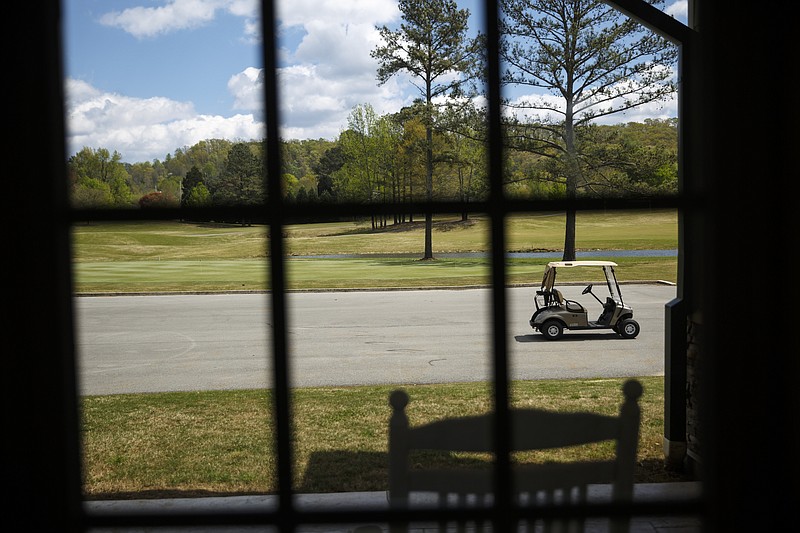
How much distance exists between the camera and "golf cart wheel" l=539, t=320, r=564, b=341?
10.8 metres

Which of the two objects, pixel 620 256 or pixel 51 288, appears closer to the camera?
pixel 51 288

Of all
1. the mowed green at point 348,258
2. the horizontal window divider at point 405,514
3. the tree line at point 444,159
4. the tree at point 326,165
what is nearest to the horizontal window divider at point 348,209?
the horizontal window divider at point 405,514

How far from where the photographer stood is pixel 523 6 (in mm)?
13062

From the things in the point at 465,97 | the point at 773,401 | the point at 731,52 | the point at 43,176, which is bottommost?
the point at 773,401

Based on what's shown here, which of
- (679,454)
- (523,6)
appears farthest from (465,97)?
(679,454)

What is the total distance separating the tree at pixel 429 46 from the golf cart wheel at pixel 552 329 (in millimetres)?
5444

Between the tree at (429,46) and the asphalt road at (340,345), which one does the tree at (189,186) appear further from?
the tree at (429,46)

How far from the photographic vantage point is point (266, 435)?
6.37 meters

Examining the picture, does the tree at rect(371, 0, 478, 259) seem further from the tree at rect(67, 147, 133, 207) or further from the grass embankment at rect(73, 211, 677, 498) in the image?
the tree at rect(67, 147, 133, 207)

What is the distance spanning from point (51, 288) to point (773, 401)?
87 cm

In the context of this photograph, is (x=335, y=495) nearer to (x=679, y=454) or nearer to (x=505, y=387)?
(x=679, y=454)

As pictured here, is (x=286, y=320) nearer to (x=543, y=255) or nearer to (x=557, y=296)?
(x=557, y=296)

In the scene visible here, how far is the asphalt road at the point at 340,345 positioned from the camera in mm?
8570

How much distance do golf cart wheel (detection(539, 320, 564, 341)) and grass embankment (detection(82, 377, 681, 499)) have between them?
2916 mm
